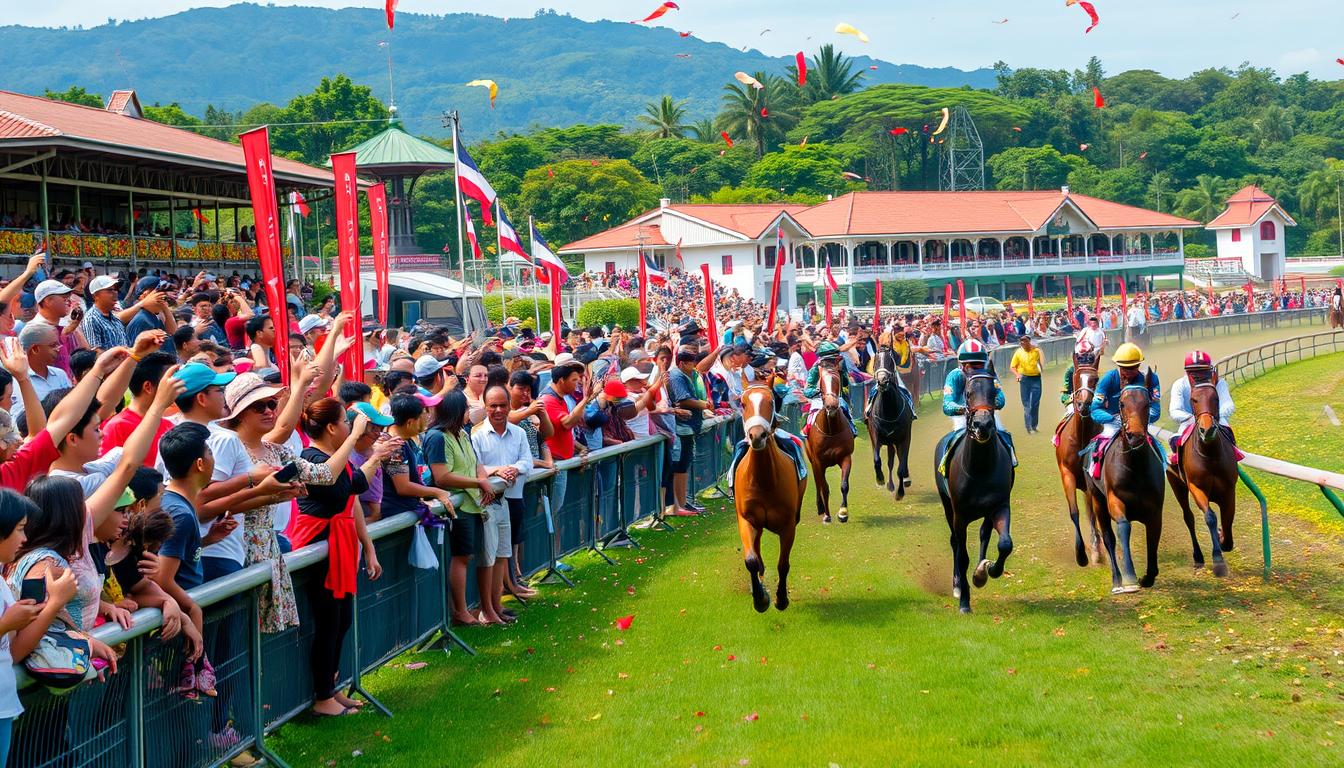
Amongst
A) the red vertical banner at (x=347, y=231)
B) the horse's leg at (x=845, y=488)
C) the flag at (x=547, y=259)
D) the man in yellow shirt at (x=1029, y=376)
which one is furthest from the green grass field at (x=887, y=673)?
the flag at (x=547, y=259)

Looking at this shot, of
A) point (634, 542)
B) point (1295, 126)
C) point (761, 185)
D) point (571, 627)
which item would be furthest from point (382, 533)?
point (1295, 126)

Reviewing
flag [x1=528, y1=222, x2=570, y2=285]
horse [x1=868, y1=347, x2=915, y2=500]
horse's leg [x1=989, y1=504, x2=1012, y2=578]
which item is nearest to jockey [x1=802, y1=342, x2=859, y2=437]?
horse [x1=868, y1=347, x2=915, y2=500]

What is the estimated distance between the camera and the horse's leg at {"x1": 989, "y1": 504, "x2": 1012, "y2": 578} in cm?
1050

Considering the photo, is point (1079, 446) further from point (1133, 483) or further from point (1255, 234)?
point (1255, 234)

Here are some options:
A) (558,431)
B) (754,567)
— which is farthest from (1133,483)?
(558,431)

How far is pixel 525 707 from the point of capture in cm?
813

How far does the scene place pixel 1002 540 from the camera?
10.7 meters

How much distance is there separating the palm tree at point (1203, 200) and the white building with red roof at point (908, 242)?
19.8 m

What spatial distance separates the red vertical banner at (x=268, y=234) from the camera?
1048 cm

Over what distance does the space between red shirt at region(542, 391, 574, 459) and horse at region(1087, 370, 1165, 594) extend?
15.4ft

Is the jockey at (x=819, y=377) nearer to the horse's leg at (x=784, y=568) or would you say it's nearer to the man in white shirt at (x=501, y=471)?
the horse's leg at (x=784, y=568)

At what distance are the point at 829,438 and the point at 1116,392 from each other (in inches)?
134


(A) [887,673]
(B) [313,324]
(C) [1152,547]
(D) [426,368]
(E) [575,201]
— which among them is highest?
(E) [575,201]

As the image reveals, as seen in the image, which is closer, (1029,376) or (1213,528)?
(1213,528)
